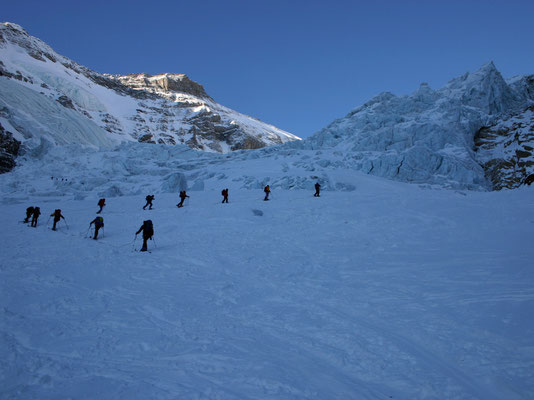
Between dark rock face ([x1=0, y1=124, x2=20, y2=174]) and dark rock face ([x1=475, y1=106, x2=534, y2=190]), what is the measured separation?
196 feet

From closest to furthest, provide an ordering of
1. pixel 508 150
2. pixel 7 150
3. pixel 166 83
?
pixel 508 150 < pixel 7 150 < pixel 166 83

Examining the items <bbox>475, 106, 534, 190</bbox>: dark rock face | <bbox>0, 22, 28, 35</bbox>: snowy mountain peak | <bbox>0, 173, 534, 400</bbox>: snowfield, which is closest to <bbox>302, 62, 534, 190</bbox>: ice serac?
<bbox>475, 106, 534, 190</bbox>: dark rock face

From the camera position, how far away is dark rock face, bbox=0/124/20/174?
43625 mm

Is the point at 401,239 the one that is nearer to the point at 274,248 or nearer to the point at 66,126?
the point at 274,248

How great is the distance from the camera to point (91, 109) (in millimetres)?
96000

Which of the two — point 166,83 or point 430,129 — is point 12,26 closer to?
point 166,83

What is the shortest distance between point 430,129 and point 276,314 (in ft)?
117

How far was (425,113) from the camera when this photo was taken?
39.3 m

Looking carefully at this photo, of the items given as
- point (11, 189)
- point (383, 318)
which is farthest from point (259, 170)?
point (383, 318)

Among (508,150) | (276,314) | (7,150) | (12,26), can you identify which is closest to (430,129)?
(508,150)

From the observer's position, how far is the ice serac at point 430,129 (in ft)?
102

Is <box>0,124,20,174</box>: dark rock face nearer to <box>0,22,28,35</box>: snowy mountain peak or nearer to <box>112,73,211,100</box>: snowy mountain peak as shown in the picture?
<box>0,22,28,35</box>: snowy mountain peak

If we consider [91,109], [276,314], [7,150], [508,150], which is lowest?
[276,314]

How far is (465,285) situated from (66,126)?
3008 inches
